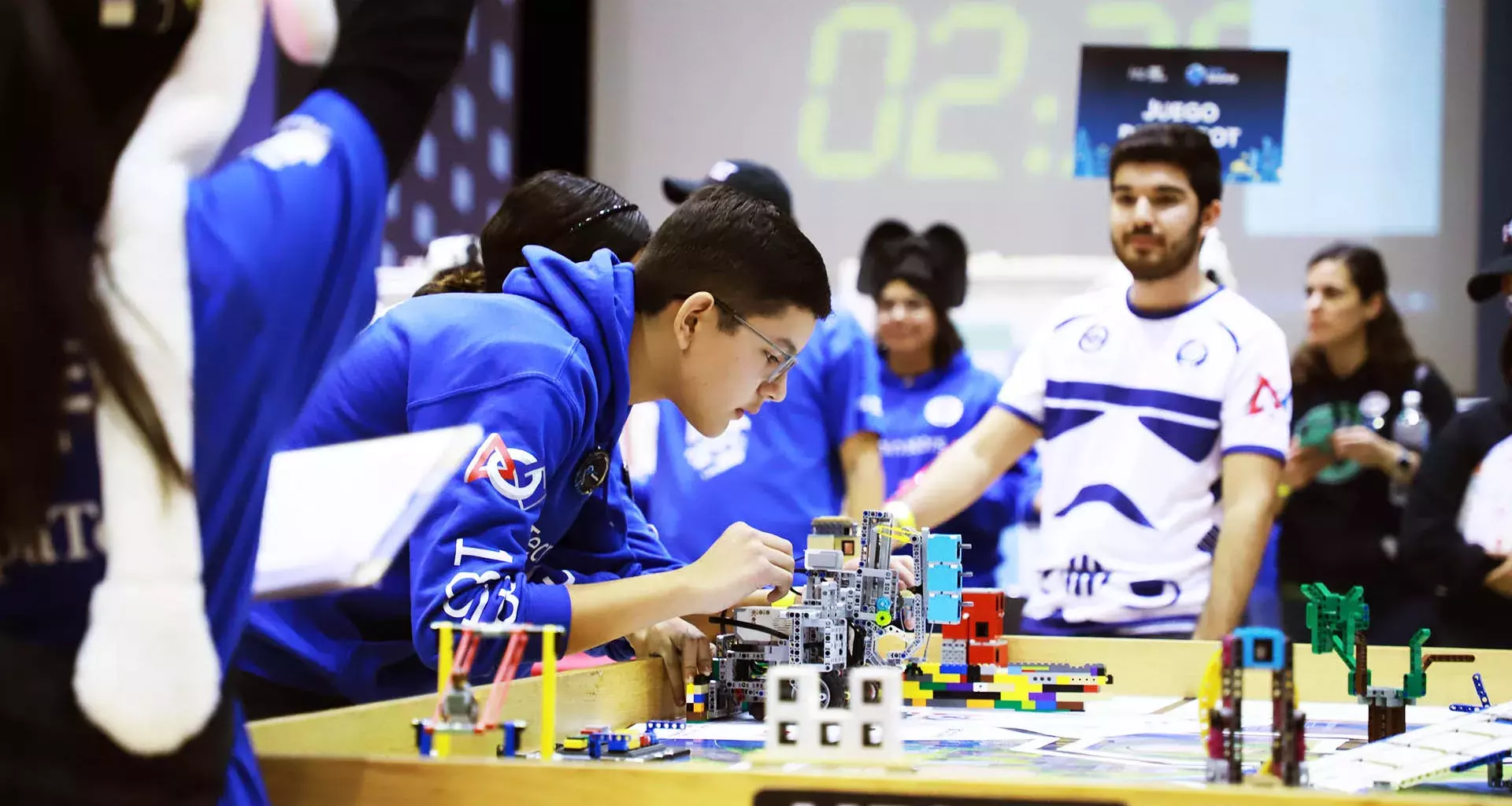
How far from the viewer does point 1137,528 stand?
2760mm

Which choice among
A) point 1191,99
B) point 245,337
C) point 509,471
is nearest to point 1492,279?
point 1191,99

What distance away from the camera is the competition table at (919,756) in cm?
99

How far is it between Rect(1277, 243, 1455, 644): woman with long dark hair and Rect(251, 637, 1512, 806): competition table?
1.70 m

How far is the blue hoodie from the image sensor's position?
4.95 feet

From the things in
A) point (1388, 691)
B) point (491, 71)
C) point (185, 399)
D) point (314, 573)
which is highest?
point (491, 71)

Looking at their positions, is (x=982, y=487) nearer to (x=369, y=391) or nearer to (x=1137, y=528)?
(x=1137, y=528)

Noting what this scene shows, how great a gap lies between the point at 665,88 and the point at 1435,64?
9.24ft

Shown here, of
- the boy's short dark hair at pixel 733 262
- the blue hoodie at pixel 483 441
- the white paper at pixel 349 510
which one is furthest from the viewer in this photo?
the boy's short dark hair at pixel 733 262

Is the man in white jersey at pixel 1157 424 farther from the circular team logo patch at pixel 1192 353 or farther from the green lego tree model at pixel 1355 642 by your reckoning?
the green lego tree model at pixel 1355 642

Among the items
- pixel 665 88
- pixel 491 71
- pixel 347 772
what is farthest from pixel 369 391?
pixel 665 88

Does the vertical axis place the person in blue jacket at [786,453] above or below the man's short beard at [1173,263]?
below

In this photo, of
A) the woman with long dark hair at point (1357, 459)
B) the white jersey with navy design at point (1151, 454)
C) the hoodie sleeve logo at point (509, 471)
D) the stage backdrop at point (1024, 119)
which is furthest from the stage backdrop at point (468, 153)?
the hoodie sleeve logo at point (509, 471)

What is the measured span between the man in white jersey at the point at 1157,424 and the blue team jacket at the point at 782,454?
1.23 ft

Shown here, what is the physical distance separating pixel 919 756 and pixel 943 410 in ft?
8.27
